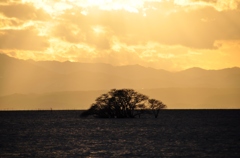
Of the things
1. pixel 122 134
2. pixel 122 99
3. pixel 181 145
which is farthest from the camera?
pixel 122 99

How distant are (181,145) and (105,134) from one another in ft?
103

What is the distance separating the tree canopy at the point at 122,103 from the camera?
165500mm

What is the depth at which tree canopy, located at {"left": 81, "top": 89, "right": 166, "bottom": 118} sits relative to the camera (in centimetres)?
16550

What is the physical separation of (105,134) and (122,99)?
161 feet

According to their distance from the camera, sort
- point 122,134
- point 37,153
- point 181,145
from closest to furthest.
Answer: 1. point 37,153
2. point 181,145
3. point 122,134

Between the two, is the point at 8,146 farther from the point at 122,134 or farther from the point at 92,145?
the point at 122,134

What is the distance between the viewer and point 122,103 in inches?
6585

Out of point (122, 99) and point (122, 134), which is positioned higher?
point (122, 99)

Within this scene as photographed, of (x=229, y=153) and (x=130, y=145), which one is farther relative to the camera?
(x=130, y=145)

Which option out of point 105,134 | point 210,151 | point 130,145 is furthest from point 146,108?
point 210,151

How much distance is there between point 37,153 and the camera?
253 ft

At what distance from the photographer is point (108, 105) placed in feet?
557

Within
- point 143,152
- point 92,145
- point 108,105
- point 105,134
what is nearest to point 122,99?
point 108,105

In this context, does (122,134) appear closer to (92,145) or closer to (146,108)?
(92,145)
